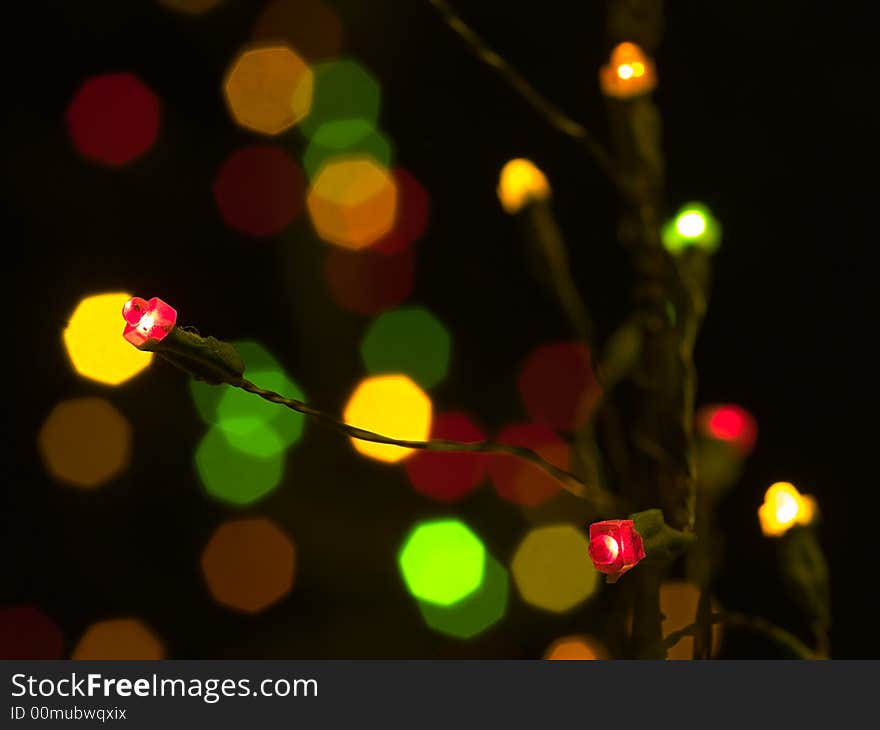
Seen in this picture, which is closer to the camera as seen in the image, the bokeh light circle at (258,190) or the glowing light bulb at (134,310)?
the glowing light bulb at (134,310)

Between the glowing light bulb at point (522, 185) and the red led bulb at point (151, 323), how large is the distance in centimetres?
23

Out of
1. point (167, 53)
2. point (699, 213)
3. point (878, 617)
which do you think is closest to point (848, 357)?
point (878, 617)

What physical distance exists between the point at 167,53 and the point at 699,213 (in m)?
0.62

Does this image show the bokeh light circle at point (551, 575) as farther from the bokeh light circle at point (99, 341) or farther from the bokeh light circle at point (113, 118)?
the bokeh light circle at point (113, 118)

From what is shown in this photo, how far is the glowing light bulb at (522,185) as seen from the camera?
1.56 ft

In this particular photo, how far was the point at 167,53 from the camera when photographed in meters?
0.82

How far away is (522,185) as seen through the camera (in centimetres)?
48

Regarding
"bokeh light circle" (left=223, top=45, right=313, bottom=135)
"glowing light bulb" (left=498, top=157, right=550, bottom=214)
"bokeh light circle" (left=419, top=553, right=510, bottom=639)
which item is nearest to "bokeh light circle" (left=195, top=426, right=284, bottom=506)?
"bokeh light circle" (left=419, top=553, right=510, bottom=639)

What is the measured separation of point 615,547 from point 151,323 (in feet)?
0.79

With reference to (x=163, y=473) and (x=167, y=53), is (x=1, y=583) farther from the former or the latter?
(x=167, y=53)

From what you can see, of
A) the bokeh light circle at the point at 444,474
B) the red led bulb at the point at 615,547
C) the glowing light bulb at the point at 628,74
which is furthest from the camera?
the bokeh light circle at the point at 444,474

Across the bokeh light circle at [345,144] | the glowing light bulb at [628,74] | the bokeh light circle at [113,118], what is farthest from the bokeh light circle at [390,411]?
the glowing light bulb at [628,74]
